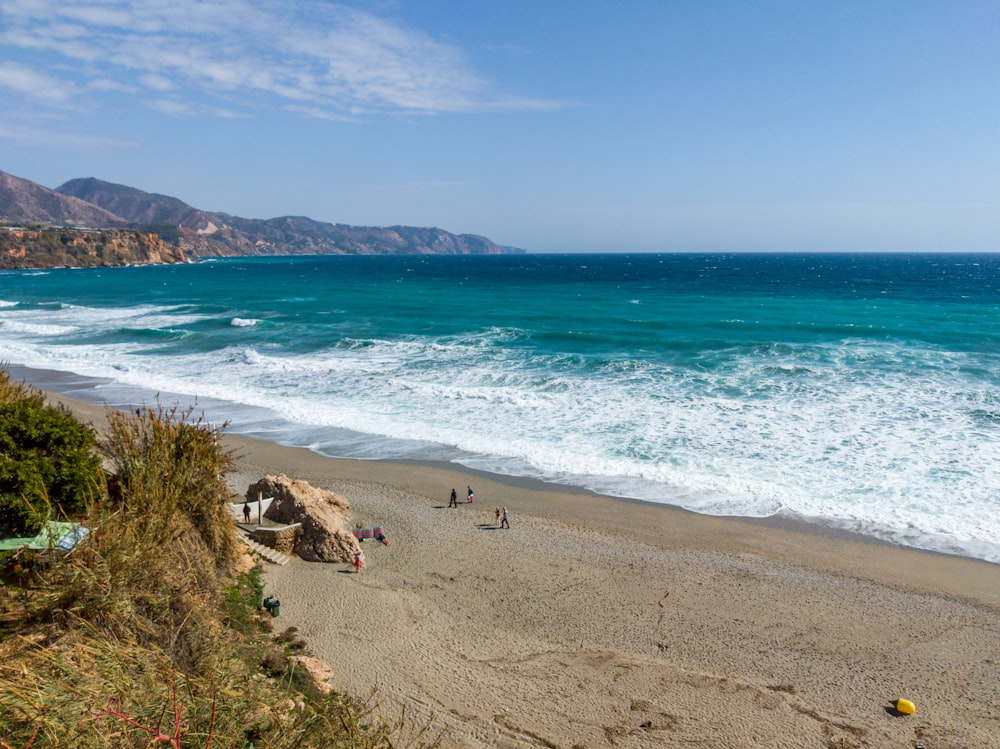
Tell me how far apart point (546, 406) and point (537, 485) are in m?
8.07

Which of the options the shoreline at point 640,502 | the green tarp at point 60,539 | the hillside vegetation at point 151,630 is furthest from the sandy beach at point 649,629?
the green tarp at point 60,539

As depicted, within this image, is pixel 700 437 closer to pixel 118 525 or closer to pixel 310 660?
pixel 310 660

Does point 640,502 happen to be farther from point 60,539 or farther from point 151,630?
point 60,539

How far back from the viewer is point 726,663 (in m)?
11.5

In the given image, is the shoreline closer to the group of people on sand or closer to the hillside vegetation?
the group of people on sand

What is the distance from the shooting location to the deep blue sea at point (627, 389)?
1975 cm

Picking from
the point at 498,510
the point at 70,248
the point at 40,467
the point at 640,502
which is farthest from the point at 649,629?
the point at 70,248

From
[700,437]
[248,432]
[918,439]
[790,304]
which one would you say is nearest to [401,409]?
[248,432]

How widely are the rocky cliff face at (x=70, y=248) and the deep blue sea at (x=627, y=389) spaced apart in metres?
79.9

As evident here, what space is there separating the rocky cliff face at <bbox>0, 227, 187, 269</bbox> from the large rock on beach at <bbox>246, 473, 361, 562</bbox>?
13749 centimetres

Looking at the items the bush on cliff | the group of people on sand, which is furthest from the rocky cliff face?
the group of people on sand

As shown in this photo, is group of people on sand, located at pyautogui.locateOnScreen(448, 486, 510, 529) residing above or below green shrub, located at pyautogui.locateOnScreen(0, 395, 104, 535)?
below

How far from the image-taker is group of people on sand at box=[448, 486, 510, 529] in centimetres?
1698

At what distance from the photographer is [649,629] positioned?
12.5m
